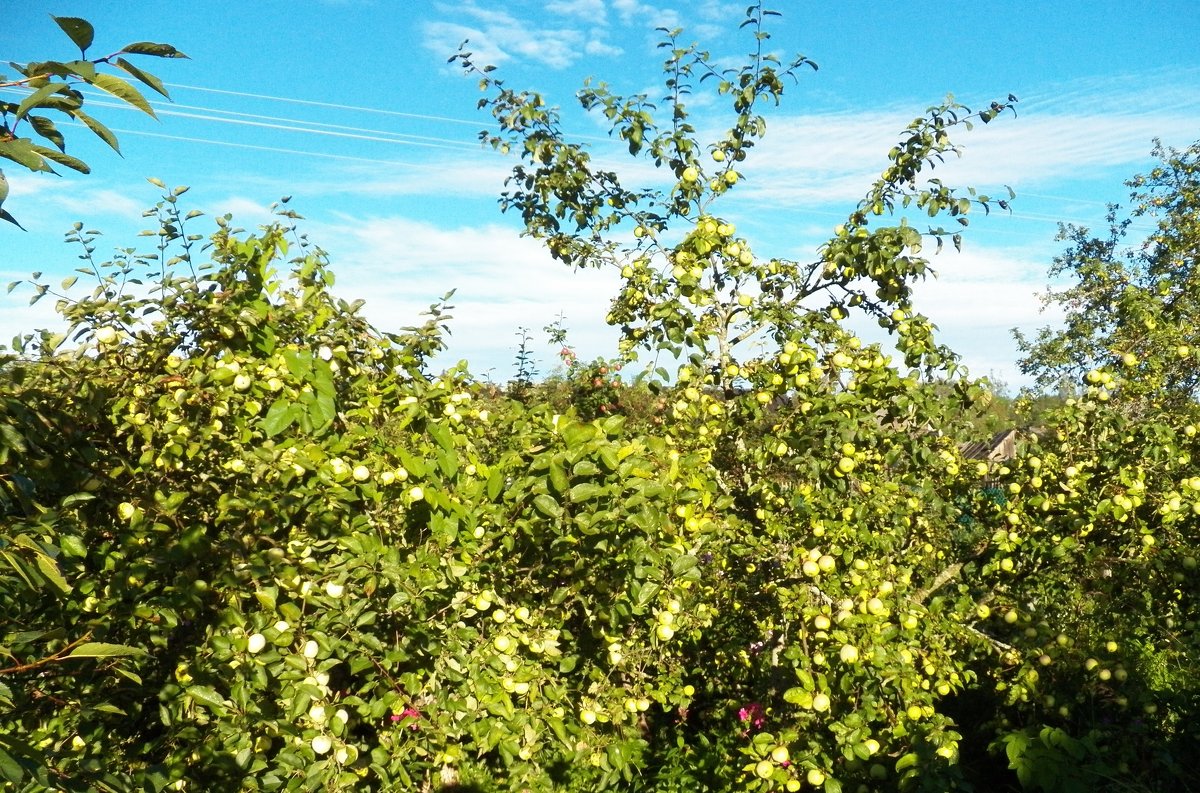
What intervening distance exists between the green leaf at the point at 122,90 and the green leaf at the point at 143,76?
0.02m

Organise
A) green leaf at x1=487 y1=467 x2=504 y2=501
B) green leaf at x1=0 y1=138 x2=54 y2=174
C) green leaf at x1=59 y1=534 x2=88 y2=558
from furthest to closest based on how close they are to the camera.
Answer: green leaf at x1=487 y1=467 x2=504 y2=501 → green leaf at x1=59 y1=534 x2=88 y2=558 → green leaf at x1=0 y1=138 x2=54 y2=174

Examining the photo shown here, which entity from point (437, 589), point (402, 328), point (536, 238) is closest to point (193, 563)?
point (437, 589)

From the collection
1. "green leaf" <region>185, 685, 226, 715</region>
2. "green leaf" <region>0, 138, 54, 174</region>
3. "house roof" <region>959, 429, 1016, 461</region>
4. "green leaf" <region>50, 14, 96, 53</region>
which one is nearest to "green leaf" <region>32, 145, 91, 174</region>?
"green leaf" <region>0, 138, 54, 174</region>

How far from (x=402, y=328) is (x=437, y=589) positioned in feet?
3.23

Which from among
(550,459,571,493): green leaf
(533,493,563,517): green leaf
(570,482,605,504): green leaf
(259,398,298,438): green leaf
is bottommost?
(533,493,563,517): green leaf

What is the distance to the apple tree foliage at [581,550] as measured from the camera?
2414 millimetres

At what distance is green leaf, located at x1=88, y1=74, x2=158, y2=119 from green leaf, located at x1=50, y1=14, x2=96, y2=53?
0.07 m

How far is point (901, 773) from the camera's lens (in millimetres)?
3104

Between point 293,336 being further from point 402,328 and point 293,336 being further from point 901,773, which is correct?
point 901,773

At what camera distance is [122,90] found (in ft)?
4.04

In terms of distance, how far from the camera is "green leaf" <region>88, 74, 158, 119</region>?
4.04 ft

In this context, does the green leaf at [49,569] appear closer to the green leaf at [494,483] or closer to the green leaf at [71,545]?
the green leaf at [71,545]

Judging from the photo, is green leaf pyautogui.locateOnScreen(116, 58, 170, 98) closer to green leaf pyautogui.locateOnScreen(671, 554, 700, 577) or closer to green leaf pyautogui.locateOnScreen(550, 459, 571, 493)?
green leaf pyautogui.locateOnScreen(550, 459, 571, 493)

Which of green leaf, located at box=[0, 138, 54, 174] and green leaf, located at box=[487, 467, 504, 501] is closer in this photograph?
green leaf, located at box=[0, 138, 54, 174]
